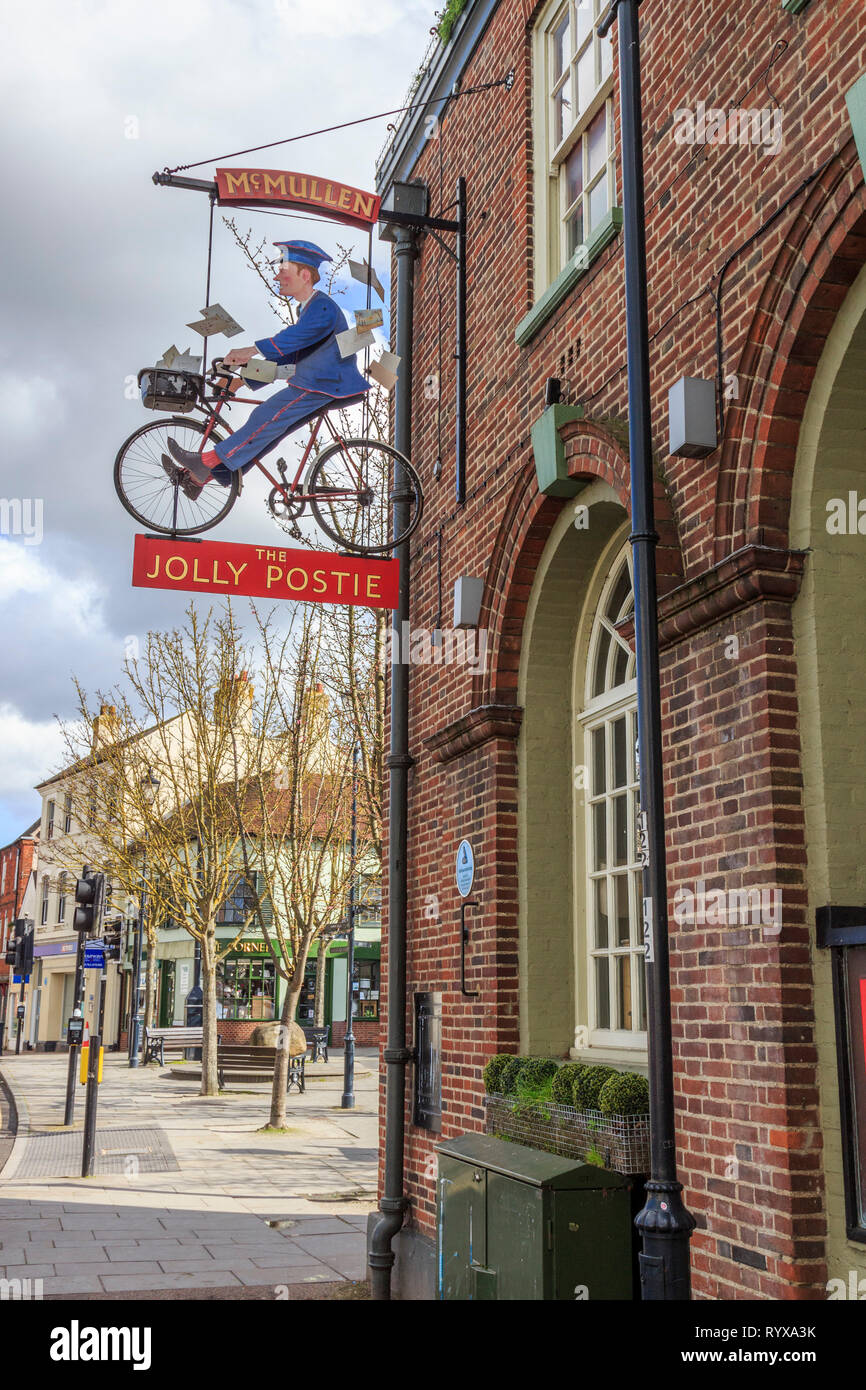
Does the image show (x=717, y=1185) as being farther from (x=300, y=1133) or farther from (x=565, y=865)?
(x=300, y=1133)

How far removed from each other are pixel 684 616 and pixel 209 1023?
760 inches

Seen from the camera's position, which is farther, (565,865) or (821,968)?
(565,865)

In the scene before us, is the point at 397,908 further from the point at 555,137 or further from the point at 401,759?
the point at 555,137

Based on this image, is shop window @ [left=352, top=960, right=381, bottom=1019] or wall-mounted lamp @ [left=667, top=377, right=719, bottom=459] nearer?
wall-mounted lamp @ [left=667, top=377, right=719, bottom=459]

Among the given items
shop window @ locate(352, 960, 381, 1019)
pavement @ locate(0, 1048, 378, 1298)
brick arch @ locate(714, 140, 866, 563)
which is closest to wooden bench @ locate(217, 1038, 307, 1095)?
pavement @ locate(0, 1048, 378, 1298)

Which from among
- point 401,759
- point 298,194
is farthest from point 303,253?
point 401,759

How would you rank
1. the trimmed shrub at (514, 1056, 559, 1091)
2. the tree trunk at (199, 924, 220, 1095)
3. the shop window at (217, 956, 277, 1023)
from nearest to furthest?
1. the trimmed shrub at (514, 1056, 559, 1091)
2. the tree trunk at (199, 924, 220, 1095)
3. the shop window at (217, 956, 277, 1023)

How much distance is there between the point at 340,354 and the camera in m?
7.98

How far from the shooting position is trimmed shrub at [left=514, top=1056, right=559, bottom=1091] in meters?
6.47

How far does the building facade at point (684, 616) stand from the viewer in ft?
14.8

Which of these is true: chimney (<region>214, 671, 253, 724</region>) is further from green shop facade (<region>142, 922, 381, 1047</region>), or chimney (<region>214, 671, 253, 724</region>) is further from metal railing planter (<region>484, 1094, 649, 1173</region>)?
green shop facade (<region>142, 922, 381, 1047</region>)

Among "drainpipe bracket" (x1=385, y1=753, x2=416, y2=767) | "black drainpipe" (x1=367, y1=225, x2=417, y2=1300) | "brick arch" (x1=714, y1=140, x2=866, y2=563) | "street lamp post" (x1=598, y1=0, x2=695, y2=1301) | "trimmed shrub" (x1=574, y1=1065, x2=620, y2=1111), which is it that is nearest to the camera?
"street lamp post" (x1=598, y1=0, x2=695, y2=1301)

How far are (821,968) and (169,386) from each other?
5307 mm
